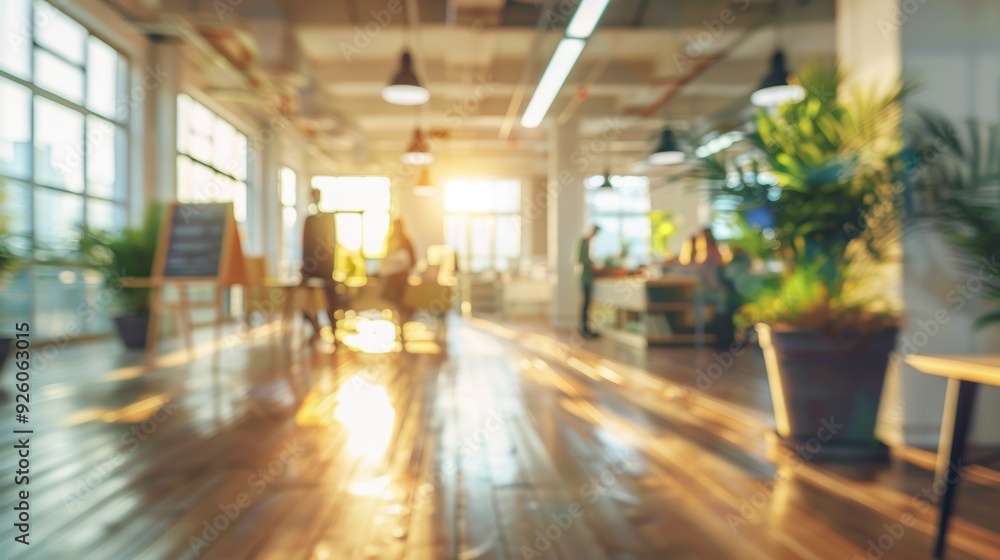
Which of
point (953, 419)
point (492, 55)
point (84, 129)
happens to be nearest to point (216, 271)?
point (84, 129)

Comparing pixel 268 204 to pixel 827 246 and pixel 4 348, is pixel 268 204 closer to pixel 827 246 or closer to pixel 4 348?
pixel 4 348

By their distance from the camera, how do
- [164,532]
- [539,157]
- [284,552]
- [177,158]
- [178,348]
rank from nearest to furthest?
[284,552]
[164,532]
[178,348]
[177,158]
[539,157]

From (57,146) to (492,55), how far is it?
17.3 ft

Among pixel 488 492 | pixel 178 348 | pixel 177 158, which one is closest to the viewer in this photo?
pixel 488 492

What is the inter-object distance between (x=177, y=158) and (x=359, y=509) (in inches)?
346

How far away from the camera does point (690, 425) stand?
3.99 m

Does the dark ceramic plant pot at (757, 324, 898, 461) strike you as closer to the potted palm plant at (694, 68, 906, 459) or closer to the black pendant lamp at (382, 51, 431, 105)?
the potted palm plant at (694, 68, 906, 459)

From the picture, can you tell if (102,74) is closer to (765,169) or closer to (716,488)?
(765,169)

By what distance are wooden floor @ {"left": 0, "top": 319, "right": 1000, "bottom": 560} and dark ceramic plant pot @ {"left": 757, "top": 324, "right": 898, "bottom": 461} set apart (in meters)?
0.15

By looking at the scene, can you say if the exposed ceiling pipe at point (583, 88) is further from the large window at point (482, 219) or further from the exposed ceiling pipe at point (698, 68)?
the large window at point (482, 219)

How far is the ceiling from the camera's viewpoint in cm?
809

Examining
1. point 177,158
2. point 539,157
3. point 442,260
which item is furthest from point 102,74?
point 539,157

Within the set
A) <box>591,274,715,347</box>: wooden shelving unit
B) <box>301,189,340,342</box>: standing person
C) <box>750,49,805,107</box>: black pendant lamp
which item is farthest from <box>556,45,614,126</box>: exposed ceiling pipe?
<box>301,189,340,342</box>: standing person

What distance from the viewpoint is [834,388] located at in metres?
3.17
